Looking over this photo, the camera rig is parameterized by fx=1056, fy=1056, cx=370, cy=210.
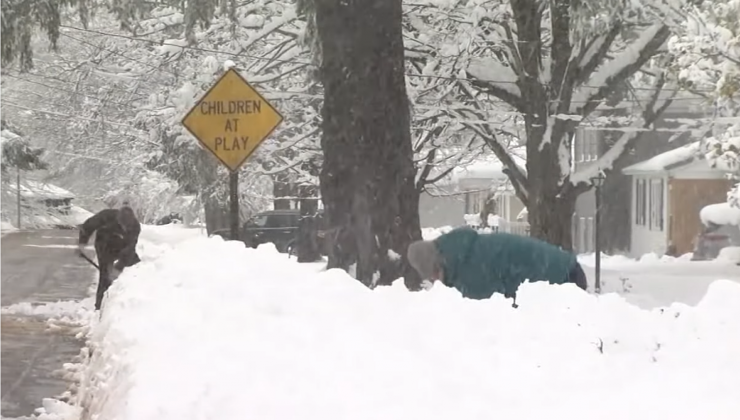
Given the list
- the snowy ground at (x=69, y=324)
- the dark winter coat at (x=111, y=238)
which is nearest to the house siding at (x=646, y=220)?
the snowy ground at (x=69, y=324)

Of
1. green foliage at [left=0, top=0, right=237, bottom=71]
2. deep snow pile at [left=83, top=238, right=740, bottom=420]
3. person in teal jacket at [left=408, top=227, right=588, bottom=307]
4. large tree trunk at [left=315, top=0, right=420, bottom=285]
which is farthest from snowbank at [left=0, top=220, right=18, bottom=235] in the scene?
person in teal jacket at [left=408, top=227, right=588, bottom=307]

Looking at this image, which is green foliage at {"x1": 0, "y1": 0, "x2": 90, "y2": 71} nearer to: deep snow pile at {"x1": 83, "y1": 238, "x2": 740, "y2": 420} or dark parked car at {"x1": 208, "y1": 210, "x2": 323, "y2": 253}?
deep snow pile at {"x1": 83, "y1": 238, "x2": 740, "y2": 420}

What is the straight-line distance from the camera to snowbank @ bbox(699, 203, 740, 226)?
22.7 m

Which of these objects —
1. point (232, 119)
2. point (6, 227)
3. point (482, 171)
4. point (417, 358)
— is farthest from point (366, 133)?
point (482, 171)

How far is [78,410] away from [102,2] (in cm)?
731

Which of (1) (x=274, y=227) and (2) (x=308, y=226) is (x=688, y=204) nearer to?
(2) (x=308, y=226)

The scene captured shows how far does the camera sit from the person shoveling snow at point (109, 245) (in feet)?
41.1

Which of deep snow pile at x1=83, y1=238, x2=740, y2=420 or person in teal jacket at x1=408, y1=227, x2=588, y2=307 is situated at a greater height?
person in teal jacket at x1=408, y1=227, x2=588, y2=307

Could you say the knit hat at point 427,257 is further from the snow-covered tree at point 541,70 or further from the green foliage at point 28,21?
the snow-covered tree at point 541,70

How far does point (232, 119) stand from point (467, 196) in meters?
23.7

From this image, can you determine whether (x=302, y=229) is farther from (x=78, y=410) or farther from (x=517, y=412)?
(x=517, y=412)

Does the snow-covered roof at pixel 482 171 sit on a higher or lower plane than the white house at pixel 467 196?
higher

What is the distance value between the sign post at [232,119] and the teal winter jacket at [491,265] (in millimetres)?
3736

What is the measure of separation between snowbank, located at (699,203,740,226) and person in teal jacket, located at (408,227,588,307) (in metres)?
16.6
